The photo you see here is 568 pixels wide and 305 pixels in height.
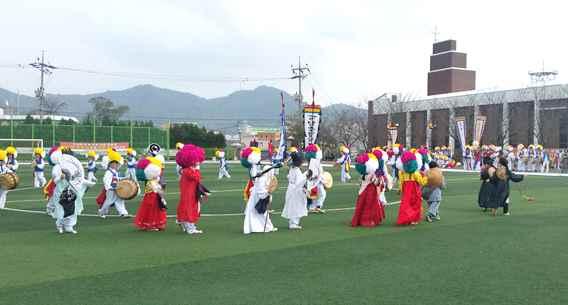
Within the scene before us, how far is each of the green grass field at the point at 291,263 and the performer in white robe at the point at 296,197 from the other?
40cm

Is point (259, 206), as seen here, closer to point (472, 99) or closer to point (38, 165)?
point (38, 165)

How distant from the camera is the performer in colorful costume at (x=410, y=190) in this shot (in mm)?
11898

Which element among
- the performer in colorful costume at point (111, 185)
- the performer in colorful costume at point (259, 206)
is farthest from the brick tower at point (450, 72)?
the performer in colorful costume at point (259, 206)

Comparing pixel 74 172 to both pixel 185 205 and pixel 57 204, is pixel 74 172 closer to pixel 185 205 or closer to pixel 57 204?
pixel 57 204

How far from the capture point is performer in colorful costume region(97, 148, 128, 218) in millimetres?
13391

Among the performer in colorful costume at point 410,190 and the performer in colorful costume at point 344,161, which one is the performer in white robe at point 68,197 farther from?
the performer in colorful costume at point 344,161

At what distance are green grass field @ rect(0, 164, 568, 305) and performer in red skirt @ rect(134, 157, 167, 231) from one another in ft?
1.03

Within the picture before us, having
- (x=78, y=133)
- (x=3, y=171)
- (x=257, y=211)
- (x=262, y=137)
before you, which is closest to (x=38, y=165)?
(x=3, y=171)

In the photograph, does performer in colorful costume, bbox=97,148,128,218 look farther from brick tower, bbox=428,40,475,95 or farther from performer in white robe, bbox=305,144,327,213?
brick tower, bbox=428,40,475,95

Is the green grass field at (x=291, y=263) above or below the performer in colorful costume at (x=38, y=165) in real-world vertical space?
below

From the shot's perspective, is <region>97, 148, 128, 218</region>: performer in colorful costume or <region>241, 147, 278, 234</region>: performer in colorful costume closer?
<region>241, 147, 278, 234</region>: performer in colorful costume

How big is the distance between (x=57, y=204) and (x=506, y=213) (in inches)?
422

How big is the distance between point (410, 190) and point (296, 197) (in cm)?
256

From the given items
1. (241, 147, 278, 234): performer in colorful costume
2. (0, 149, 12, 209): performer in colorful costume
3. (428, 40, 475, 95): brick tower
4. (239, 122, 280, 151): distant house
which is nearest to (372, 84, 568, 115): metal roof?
(428, 40, 475, 95): brick tower
